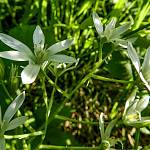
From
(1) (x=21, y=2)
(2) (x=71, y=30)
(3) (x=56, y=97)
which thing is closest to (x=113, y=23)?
(2) (x=71, y=30)

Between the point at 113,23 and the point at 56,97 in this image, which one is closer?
the point at 113,23

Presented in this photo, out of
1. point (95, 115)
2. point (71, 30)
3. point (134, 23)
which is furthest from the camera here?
point (95, 115)

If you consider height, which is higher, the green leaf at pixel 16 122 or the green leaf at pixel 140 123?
the green leaf at pixel 16 122

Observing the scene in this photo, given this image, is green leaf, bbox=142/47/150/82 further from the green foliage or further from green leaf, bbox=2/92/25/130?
green leaf, bbox=2/92/25/130

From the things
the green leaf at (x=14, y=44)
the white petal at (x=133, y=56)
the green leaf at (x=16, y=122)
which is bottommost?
the green leaf at (x=16, y=122)

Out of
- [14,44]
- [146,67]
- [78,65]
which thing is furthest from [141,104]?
[78,65]

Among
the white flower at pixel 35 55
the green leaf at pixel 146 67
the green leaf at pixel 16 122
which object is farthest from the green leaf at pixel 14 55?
the green leaf at pixel 146 67

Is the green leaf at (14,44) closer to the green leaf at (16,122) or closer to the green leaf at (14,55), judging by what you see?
the green leaf at (14,55)

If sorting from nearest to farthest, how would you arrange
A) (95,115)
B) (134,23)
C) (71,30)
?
1. (134,23)
2. (71,30)
3. (95,115)

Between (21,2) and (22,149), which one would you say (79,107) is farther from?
(22,149)
